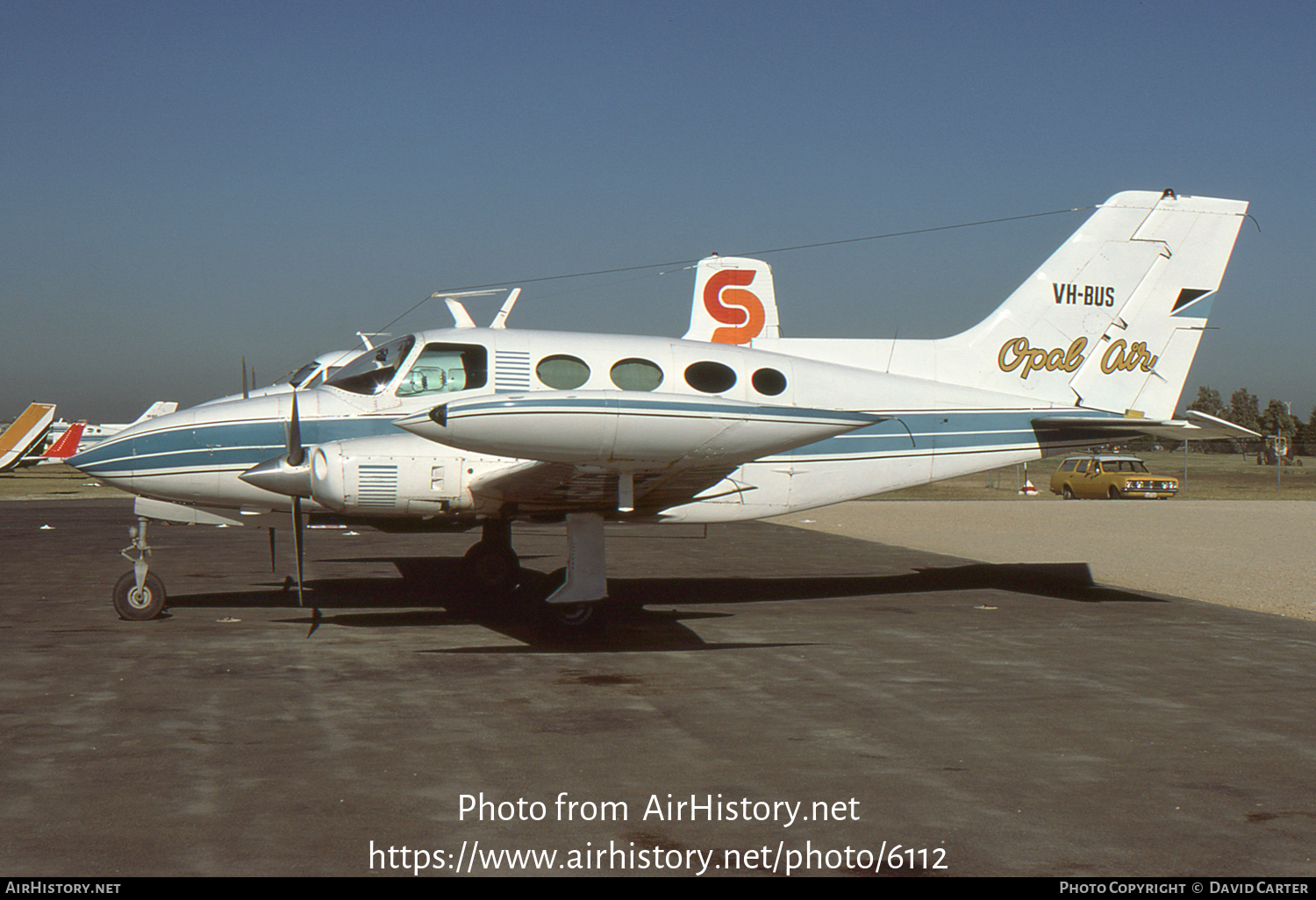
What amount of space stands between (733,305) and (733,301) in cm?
10

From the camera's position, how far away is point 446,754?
6336 millimetres

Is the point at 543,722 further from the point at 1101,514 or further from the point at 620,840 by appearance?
the point at 1101,514

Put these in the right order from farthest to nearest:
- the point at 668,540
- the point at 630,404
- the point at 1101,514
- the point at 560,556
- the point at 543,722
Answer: the point at 1101,514 → the point at 668,540 → the point at 560,556 → the point at 630,404 → the point at 543,722

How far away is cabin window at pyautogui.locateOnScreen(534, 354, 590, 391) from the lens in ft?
37.3

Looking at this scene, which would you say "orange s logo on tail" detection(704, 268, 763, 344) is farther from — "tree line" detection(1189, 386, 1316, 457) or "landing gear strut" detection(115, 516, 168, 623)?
"tree line" detection(1189, 386, 1316, 457)

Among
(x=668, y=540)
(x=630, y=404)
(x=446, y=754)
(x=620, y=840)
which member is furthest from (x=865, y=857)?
(x=668, y=540)

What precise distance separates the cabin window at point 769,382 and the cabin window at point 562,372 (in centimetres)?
203

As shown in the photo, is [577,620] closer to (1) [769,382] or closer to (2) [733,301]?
(1) [769,382]

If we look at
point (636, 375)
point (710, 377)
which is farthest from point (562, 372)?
point (710, 377)

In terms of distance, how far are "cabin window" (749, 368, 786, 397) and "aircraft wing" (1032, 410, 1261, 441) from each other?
391 cm

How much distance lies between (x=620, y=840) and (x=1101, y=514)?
1136 inches

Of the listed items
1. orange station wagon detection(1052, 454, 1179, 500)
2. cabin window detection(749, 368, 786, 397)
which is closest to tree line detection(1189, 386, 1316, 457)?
orange station wagon detection(1052, 454, 1179, 500)

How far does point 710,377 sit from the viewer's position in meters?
11.8
